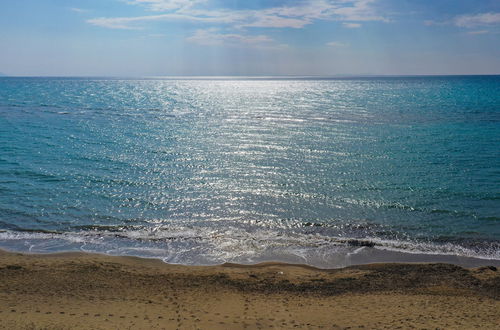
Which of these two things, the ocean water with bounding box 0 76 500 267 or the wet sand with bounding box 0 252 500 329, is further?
the ocean water with bounding box 0 76 500 267

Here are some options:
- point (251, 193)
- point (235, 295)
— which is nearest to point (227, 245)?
point (235, 295)

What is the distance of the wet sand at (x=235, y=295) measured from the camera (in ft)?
34.8

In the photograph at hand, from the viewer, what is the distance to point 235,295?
1255 cm

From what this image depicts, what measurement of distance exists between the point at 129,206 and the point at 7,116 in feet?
144

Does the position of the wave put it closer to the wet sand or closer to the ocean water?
the ocean water

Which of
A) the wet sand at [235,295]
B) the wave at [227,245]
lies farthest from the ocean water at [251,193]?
the wet sand at [235,295]

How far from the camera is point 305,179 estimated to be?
24953 mm

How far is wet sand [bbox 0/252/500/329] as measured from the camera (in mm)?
10594

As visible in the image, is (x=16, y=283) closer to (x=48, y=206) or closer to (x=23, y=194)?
(x=48, y=206)

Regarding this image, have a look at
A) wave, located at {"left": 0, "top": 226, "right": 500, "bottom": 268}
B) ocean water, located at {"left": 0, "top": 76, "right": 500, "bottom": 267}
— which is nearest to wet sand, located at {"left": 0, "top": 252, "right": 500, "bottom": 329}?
wave, located at {"left": 0, "top": 226, "right": 500, "bottom": 268}

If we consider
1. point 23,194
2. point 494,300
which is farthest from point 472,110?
point 23,194

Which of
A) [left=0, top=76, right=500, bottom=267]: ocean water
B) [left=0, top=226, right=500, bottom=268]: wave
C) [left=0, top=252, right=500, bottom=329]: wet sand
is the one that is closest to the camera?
[left=0, top=252, right=500, bottom=329]: wet sand

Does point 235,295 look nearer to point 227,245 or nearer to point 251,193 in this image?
point 227,245

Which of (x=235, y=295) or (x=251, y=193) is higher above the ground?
(x=251, y=193)
